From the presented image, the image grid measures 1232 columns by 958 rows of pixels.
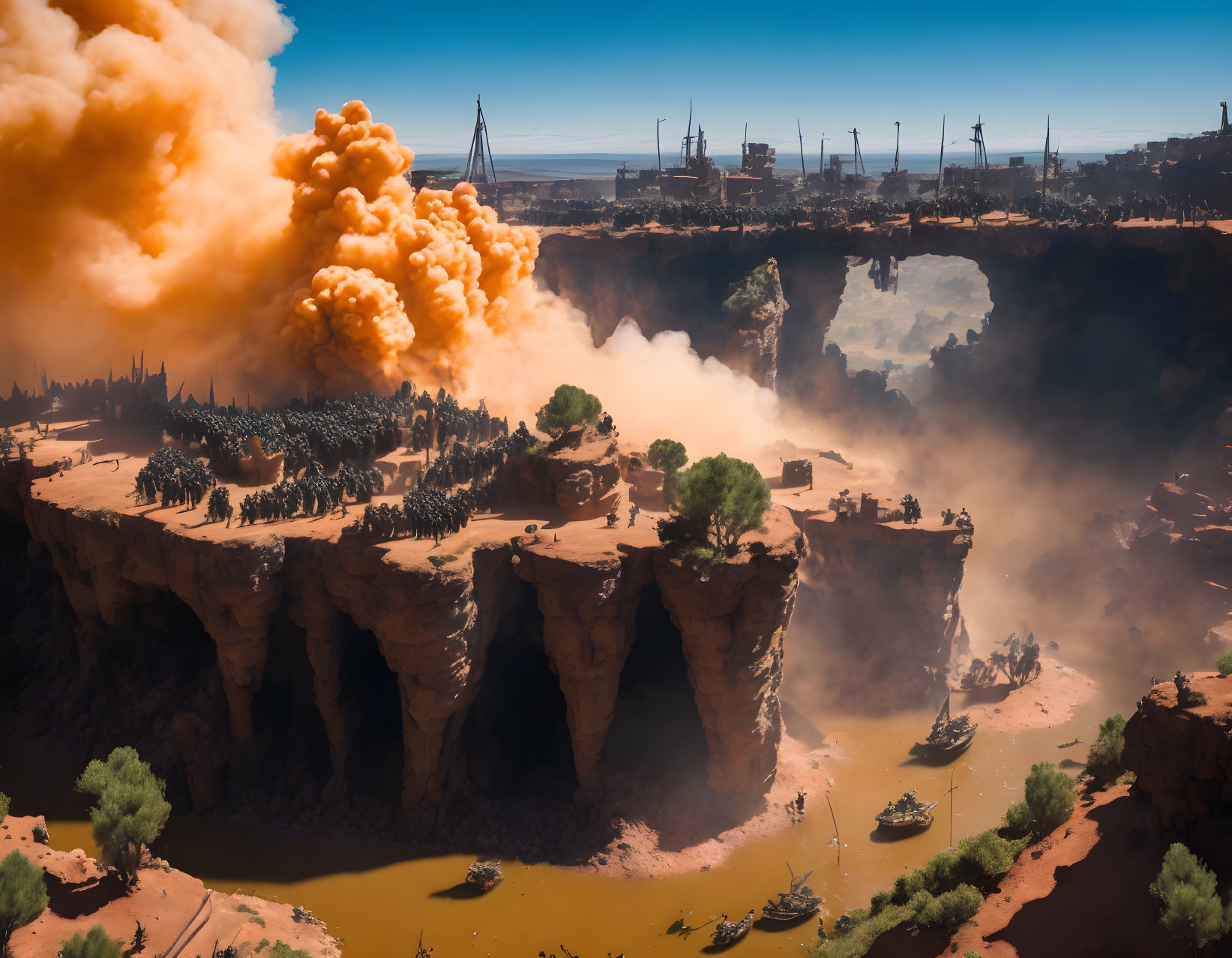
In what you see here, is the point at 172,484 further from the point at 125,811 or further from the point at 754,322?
the point at 754,322

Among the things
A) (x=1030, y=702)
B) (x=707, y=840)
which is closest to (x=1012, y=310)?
(x=1030, y=702)

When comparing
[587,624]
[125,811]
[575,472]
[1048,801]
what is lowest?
[125,811]

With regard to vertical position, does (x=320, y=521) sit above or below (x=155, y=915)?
above

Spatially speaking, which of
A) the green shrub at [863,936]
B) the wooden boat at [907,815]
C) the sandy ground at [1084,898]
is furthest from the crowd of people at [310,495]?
the sandy ground at [1084,898]

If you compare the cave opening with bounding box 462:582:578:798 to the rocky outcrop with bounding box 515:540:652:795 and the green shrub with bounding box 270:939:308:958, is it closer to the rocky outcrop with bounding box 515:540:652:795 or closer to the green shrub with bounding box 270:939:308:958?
the rocky outcrop with bounding box 515:540:652:795

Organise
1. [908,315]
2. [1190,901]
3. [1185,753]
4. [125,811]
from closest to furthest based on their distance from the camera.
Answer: [1190,901]
[1185,753]
[125,811]
[908,315]

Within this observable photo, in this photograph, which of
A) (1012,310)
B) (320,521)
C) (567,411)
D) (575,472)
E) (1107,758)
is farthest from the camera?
(1012,310)

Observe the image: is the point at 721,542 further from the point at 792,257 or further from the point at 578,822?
the point at 792,257
